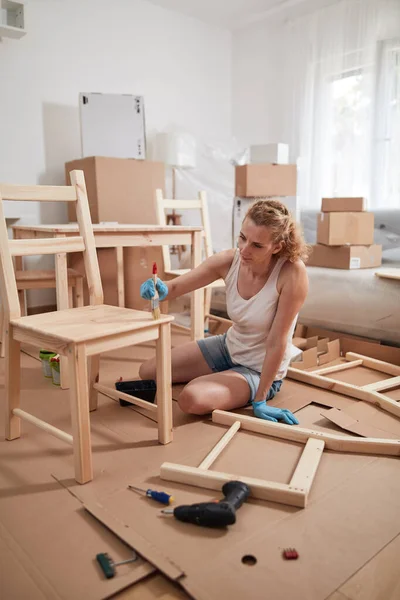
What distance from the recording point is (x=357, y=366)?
2504 millimetres

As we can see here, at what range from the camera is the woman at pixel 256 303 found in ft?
5.68

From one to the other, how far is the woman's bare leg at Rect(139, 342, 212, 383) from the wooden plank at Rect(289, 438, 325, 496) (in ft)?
2.17

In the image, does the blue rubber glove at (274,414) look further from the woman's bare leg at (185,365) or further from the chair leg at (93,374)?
the chair leg at (93,374)

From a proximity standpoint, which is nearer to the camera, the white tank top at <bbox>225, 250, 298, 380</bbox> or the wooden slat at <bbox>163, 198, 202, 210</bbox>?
the white tank top at <bbox>225, 250, 298, 380</bbox>

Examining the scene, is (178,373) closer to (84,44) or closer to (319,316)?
(319,316)

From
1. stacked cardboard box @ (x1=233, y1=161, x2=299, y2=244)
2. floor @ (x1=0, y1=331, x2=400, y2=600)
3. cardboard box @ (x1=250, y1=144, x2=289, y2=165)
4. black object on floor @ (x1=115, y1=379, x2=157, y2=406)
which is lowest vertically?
floor @ (x1=0, y1=331, x2=400, y2=600)

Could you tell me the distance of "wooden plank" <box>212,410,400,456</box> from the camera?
5.08 ft

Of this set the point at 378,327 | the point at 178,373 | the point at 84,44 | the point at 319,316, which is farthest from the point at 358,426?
the point at 84,44

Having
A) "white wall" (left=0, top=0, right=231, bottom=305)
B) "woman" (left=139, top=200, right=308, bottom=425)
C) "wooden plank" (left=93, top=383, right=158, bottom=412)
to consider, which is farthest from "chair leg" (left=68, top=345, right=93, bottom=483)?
"white wall" (left=0, top=0, right=231, bottom=305)

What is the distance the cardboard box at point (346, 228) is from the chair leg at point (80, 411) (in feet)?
7.08

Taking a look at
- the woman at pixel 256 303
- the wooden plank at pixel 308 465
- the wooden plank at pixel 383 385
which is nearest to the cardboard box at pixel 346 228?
the wooden plank at pixel 383 385

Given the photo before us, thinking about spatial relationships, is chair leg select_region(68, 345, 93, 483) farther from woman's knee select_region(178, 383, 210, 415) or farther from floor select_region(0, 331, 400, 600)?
woman's knee select_region(178, 383, 210, 415)

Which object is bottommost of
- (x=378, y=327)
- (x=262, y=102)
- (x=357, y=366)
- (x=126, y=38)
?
(x=357, y=366)

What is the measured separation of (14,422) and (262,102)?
159 inches
